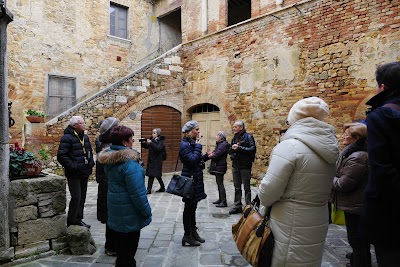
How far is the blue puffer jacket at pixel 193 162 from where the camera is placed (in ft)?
12.2

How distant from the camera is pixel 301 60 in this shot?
7.56 metres

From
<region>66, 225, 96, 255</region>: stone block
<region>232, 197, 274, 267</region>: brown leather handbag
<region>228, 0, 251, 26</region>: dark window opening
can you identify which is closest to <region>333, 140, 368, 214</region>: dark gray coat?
<region>232, 197, 274, 267</region>: brown leather handbag

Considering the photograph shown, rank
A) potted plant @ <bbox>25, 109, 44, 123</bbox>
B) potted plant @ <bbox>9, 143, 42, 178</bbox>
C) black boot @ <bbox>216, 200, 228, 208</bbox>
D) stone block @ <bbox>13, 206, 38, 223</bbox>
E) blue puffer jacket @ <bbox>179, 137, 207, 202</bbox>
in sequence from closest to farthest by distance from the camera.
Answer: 1. stone block @ <bbox>13, 206, 38, 223</bbox>
2. potted plant @ <bbox>9, 143, 42, 178</bbox>
3. blue puffer jacket @ <bbox>179, 137, 207, 202</bbox>
4. black boot @ <bbox>216, 200, 228, 208</bbox>
5. potted plant @ <bbox>25, 109, 44, 123</bbox>

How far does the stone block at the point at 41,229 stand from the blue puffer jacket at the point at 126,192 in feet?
4.55

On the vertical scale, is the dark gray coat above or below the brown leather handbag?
above

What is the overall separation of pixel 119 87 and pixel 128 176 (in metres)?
7.34

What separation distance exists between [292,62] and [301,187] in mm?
6472

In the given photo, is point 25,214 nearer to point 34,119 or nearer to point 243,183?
point 243,183

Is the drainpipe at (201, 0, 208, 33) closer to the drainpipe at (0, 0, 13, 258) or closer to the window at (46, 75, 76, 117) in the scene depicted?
the window at (46, 75, 76, 117)

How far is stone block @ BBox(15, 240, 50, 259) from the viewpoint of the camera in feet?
11.1

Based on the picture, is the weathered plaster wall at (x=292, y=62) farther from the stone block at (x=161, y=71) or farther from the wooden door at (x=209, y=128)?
the stone block at (x=161, y=71)

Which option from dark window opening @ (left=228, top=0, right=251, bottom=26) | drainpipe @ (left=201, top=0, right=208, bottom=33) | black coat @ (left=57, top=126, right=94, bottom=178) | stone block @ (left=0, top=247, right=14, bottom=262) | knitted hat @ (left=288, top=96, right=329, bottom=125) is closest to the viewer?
knitted hat @ (left=288, top=96, right=329, bottom=125)

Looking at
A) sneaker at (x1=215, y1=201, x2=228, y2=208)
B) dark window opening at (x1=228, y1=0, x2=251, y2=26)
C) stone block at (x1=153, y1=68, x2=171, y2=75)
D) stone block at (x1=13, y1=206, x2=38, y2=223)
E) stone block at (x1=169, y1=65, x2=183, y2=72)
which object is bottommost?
sneaker at (x1=215, y1=201, x2=228, y2=208)

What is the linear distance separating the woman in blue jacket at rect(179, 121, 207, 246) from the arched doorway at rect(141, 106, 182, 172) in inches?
256
